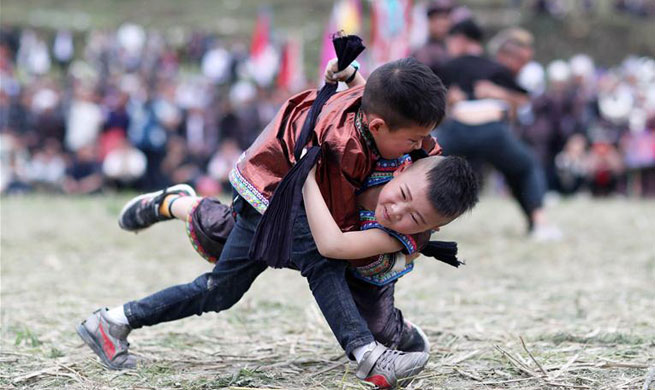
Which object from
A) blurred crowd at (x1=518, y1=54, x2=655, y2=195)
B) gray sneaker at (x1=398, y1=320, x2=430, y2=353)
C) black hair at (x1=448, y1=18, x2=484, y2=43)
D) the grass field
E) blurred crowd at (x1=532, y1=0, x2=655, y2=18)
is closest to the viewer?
the grass field

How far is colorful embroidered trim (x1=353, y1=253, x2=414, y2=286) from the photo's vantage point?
9.78ft

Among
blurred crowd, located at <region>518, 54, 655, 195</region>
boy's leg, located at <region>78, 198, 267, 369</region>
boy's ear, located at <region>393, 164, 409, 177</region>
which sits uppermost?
boy's ear, located at <region>393, 164, 409, 177</region>

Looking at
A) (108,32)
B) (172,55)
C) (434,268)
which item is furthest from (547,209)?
(108,32)

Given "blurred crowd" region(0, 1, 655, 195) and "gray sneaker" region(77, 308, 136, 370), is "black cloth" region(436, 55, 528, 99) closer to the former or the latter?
"gray sneaker" region(77, 308, 136, 370)

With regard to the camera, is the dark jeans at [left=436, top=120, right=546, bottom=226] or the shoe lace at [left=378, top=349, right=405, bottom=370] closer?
the shoe lace at [left=378, top=349, right=405, bottom=370]

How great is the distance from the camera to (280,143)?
291 cm

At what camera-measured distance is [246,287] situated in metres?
3.13

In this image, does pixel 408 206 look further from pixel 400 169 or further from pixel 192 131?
pixel 192 131

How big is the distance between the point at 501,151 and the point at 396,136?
4.24 m

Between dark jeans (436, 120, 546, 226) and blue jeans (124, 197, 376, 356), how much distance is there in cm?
372

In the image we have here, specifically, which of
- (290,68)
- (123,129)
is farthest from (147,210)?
(290,68)

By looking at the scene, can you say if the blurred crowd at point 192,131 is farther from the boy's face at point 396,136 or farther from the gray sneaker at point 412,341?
the boy's face at point 396,136

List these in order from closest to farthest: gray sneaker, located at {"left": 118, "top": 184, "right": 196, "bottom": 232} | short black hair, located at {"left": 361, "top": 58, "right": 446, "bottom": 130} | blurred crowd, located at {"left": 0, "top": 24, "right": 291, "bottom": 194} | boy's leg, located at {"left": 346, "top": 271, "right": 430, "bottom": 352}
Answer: short black hair, located at {"left": 361, "top": 58, "right": 446, "bottom": 130} → boy's leg, located at {"left": 346, "top": 271, "right": 430, "bottom": 352} → gray sneaker, located at {"left": 118, "top": 184, "right": 196, "bottom": 232} → blurred crowd, located at {"left": 0, "top": 24, "right": 291, "bottom": 194}

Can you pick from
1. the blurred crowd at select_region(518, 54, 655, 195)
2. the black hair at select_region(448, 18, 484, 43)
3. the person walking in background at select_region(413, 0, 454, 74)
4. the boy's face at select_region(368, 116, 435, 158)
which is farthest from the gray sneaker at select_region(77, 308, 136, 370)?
the blurred crowd at select_region(518, 54, 655, 195)
